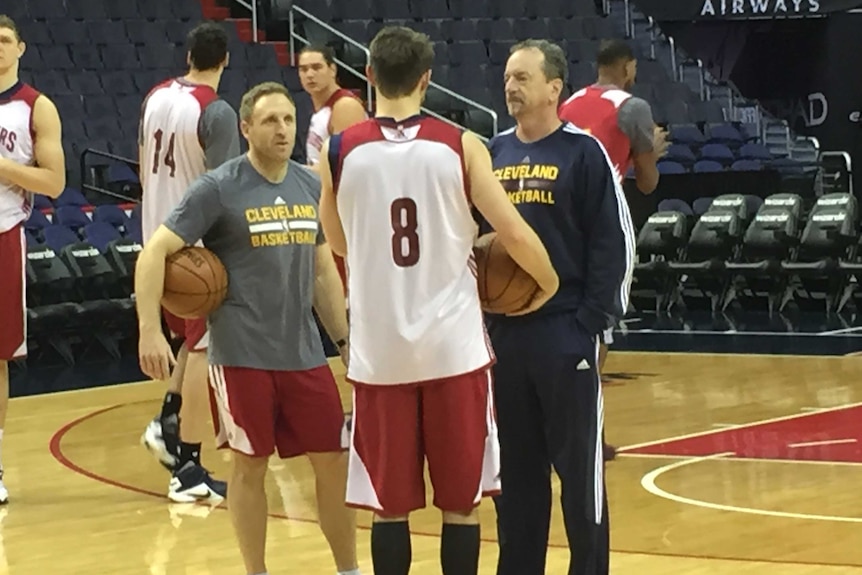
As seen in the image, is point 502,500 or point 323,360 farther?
point 323,360

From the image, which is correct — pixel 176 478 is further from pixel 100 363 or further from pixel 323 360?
pixel 100 363

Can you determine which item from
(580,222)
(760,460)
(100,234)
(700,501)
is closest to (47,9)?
(100,234)

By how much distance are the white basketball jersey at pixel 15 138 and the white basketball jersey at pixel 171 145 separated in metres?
0.52

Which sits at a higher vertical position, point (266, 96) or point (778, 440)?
point (266, 96)

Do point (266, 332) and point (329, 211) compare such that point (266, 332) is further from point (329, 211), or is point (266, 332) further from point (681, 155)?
point (681, 155)

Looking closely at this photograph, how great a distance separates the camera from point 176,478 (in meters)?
7.64

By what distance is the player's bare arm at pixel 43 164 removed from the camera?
739cm

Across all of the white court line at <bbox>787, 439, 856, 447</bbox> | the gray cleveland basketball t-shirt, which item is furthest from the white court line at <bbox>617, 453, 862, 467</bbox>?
the gray cleveland basketball t-shirt

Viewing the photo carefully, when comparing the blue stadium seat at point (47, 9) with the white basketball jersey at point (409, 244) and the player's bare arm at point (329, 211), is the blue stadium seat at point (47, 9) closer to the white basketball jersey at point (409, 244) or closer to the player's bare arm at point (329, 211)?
the player's bare arm at point (329, 211)

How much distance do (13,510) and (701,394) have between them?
4.57 meters

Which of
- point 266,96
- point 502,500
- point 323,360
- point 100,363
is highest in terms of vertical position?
point 266,96

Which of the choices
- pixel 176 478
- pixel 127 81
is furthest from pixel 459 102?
pixel 176 478

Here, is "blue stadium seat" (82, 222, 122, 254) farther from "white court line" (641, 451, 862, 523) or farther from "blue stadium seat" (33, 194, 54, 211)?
"white court line" (641, 451, 862, 523)

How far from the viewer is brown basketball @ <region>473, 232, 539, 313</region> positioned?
4.82 meters
